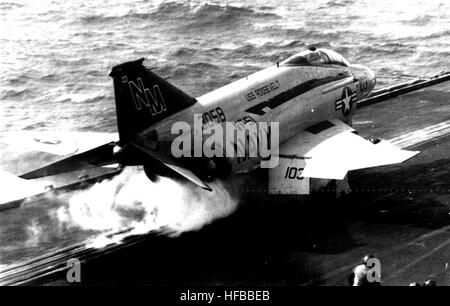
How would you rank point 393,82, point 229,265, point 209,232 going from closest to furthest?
point 229,265, point 209,232, point 393,82

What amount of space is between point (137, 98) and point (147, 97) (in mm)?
A: 441

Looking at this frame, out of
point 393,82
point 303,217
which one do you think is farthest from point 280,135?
point 393,82

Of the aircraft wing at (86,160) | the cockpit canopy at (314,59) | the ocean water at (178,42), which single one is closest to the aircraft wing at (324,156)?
the cockpit canopy at (314,59)

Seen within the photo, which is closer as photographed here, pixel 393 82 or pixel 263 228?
pixel 263 228

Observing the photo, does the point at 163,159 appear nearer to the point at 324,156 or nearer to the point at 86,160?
the point at 86,160

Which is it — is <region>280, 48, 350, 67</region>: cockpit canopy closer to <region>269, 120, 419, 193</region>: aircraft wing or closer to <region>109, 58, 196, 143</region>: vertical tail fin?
<region>269, 120, 419, 193</region>: aircraft wing

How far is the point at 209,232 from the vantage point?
26.6 m

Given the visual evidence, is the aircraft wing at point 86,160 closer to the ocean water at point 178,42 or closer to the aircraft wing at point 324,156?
the aircraft wing at point 324,156

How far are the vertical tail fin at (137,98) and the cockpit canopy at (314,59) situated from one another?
7383 millimetres

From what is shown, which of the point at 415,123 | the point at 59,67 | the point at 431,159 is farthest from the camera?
the point at 59,67

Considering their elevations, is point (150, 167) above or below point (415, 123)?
above

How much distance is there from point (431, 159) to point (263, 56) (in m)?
30.9
